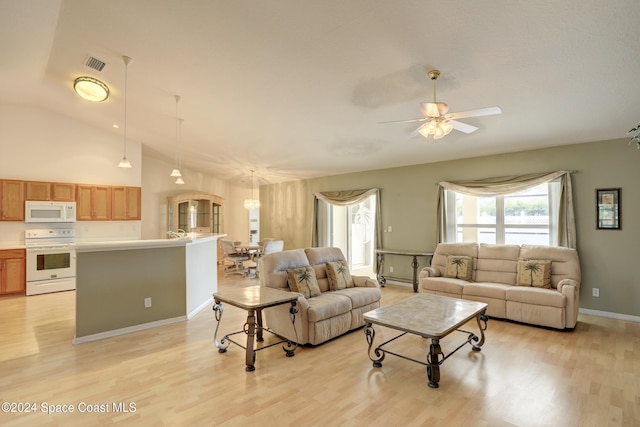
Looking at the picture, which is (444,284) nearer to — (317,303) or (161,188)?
(317,303)

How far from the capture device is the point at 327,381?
9.07 ft

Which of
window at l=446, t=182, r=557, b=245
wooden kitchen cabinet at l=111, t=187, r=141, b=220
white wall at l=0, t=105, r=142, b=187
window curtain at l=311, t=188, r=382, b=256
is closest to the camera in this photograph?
window at l=446, t=182, r=557, b=245

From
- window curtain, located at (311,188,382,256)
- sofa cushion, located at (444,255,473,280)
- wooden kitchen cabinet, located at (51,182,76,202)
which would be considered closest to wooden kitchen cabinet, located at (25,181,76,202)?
wooden kitchen cabinet, located at (51,182,76,202)

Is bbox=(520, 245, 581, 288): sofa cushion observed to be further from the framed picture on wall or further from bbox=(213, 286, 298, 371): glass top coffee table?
bbox=(213, 286, 298, 371): glass top coffee table

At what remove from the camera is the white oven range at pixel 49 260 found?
5.81 m

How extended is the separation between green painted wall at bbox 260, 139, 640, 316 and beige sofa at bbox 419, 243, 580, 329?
557mm

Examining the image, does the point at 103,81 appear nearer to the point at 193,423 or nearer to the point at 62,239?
the point at 62,239

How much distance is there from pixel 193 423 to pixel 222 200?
778cm

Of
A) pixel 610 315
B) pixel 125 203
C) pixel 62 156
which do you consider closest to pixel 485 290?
pixel 610 315

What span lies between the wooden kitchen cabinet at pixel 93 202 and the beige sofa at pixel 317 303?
4.73 meters

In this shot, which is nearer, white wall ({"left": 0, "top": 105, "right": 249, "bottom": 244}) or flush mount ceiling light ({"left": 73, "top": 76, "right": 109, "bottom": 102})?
flush mount ceiling light ({"left": 73, "top": 76, "right": 109, "bottom": 102})

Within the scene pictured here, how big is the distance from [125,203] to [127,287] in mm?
3688

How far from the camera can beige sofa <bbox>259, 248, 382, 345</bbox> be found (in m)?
3.44

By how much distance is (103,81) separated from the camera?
4.36 meters
